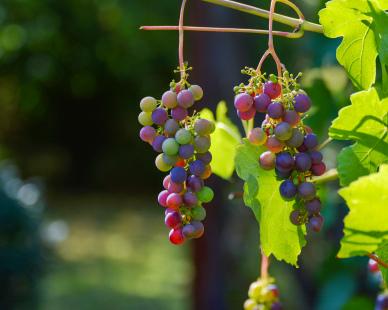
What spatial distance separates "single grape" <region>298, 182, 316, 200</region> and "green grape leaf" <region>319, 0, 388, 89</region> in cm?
12

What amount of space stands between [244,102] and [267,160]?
0.05 meters

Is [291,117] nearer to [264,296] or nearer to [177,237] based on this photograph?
[177,237]

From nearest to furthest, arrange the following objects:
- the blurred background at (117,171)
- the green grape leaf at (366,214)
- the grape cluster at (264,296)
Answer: the green grape leaf at (366,214) < the grape cluster at (264,296) < the blurred background at (117,171)

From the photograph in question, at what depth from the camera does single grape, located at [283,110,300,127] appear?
1.87 ft

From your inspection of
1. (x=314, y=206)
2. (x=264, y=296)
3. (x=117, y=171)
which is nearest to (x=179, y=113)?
(x=314, y=206)

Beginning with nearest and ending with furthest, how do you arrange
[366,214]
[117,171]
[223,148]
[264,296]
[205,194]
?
[366,214], [205,194], [264,296], [223,148], [117,171]

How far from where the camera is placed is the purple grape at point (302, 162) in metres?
0.57

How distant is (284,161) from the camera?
0.57m

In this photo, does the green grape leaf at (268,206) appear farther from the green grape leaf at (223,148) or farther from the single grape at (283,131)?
the green grape leaf at (223,148)

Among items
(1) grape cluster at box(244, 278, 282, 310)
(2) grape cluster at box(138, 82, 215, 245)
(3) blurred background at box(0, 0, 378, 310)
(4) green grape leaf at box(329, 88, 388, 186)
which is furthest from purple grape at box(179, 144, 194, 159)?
(3) blurred background at box(0, 0, 378, 310)

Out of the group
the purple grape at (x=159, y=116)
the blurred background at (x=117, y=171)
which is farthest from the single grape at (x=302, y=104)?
the blurred background at (x=117, y=171)

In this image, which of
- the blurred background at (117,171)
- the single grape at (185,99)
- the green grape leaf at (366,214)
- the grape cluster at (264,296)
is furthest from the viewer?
the blurred background at (117,171)

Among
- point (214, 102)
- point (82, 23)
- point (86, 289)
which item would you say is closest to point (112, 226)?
point (86, 289)

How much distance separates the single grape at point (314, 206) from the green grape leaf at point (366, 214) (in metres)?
0.07
